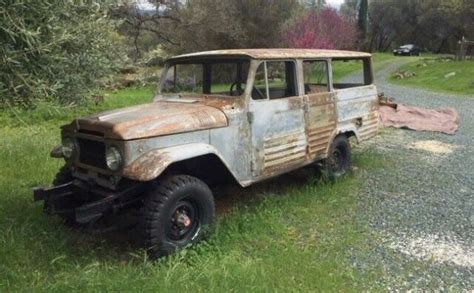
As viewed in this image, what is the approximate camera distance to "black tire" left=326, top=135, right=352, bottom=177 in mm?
6445

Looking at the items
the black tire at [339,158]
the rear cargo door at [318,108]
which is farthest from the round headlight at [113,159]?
the black tire at [339,158]

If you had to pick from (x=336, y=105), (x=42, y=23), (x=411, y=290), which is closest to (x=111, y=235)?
(x=42, y=23)

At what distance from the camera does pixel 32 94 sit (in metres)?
3.39

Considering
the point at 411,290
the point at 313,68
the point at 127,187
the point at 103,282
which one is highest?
the point at 313,68

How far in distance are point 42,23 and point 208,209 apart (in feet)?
7.11

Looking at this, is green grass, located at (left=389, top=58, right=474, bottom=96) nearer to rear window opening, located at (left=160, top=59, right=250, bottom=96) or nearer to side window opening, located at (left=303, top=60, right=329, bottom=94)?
side window opening, located at (left=303, top=60, right=329, bottom=94)

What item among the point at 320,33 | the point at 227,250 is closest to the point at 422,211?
the point at 227,250

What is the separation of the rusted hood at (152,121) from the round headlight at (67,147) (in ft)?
0.46

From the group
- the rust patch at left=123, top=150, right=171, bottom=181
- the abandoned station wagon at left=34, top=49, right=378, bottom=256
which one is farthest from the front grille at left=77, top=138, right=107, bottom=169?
the rust patch at left=123, top=150, right=171, bottom=181

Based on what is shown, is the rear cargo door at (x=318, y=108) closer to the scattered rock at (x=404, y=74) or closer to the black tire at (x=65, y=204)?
the black tire at (x=65, y=204)

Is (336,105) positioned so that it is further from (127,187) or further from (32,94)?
(32,94)

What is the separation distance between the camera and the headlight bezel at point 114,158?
409 centimetres

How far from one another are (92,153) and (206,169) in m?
1.22

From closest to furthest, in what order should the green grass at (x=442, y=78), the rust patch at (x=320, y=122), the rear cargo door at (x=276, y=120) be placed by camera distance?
1. the rear cargo door at (x=276, y=120)
2. the rust patch at (x=320, y=122)
3. the green grass at (x=442, y=78)
